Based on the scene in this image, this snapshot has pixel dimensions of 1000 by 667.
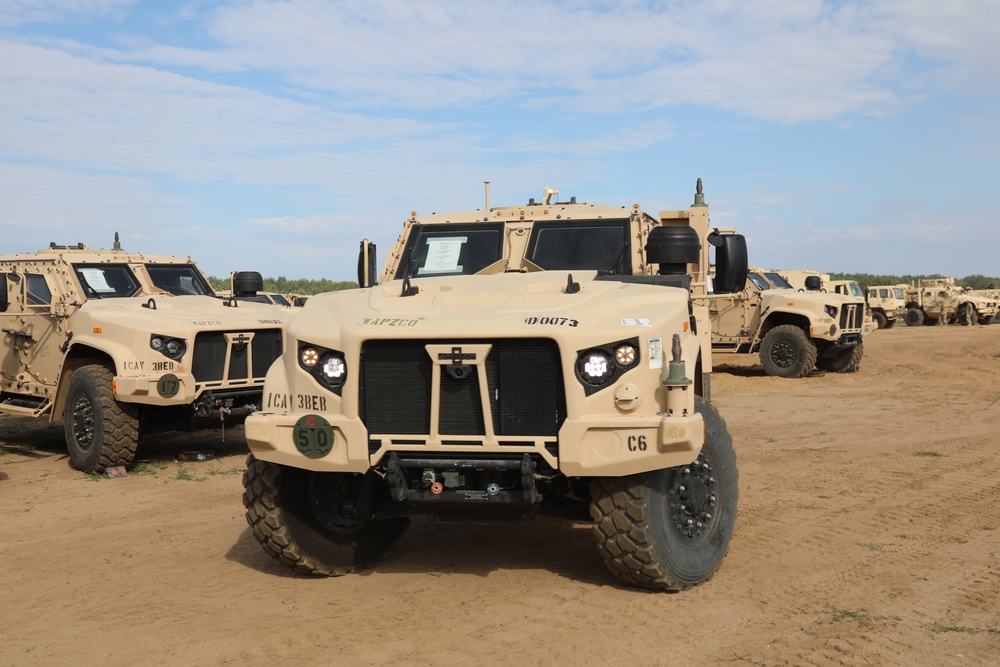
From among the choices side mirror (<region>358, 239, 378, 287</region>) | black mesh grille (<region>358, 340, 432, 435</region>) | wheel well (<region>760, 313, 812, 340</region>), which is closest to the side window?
side mirror (<region>358, 239, 378, 287</region>)

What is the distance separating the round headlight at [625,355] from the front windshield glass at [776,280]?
15.4 m

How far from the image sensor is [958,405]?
13.5m

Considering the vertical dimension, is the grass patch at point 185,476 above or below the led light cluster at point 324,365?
below

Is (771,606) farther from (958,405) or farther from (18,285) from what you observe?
(958,405)

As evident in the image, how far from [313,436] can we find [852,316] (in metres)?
14.5

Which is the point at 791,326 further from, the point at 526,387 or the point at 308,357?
the point at 308,357

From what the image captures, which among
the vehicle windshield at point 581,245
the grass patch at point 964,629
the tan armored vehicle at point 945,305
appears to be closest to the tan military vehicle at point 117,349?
the vehicle windshield at point 581,245

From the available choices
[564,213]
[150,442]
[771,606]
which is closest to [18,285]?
[150,442]

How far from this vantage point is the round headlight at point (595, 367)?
15.6 feet

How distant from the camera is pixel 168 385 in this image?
9.13 metres

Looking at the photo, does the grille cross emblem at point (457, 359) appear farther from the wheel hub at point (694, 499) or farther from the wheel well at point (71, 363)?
the wheel well at point (71, 363)

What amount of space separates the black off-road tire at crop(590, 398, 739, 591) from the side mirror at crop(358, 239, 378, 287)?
8.20ft

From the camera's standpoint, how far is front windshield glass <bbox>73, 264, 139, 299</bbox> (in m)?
10.7

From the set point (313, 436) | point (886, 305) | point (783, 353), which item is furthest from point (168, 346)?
point (886, 305)
